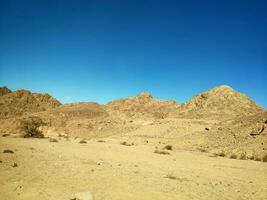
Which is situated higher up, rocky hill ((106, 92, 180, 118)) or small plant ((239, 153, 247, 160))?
rocky hill ((106, 92, 180, 118))

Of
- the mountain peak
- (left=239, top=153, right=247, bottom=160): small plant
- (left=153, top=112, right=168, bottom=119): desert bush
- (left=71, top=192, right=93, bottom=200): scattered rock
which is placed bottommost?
(left=71, top=192, right=93, bottom=200): scattered rock

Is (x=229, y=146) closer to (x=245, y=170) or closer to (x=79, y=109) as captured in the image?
(x=245, y=170)

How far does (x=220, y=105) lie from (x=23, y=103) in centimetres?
5543

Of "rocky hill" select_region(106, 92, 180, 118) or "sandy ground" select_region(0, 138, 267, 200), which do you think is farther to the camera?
"rocky hill" select_region(106, 92, 180, 118)

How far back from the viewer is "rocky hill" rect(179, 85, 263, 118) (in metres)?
61.6

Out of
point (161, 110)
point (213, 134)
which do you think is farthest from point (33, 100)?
point (213, 134)

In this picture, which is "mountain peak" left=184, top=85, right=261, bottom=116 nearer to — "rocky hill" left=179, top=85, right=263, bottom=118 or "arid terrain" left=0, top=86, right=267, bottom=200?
"rocky hill" left=179, top=85, right=263, bottom=118

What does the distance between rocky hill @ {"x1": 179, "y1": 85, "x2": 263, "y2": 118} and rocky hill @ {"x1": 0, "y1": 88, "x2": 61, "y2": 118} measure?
1717 inches

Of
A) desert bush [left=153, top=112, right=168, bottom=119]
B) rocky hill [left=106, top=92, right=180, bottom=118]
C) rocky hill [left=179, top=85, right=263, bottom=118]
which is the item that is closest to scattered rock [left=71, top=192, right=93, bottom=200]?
rocky hill [left=179, top=85, right=263, bottom=118]

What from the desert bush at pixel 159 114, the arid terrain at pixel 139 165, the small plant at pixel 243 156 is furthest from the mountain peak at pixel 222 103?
the small plant at pixel 243 156

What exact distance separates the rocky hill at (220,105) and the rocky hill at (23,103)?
4361 cm

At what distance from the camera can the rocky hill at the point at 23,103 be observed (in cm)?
8028

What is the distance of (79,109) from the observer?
74.1 m

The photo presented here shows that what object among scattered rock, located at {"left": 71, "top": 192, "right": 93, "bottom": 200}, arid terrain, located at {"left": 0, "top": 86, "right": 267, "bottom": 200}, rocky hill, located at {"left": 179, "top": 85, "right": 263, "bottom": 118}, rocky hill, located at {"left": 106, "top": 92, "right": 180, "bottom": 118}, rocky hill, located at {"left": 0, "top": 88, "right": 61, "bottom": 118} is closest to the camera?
scattered rock, located at {"left": 71, "top": 192, "right": 93, "bottom": 200}
